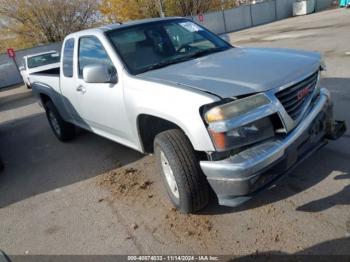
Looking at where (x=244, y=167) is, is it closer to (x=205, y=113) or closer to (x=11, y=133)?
(x=205, y=113)

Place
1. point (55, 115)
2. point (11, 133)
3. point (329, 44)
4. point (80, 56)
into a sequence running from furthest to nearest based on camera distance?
1. point (329, 44)
2. point (11, 133)
3. point (55, 115)
4. point (80, 56)

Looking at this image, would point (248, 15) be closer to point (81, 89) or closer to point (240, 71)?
point (81, 89)

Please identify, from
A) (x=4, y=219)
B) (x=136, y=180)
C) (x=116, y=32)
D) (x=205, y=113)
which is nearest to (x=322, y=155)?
(x=205, y=113)

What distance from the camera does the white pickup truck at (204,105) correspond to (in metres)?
2.68

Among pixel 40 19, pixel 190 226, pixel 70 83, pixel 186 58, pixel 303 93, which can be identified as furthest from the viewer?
pixel 40 19

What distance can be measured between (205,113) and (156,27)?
1.99 m

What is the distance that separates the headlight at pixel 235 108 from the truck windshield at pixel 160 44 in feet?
4.22

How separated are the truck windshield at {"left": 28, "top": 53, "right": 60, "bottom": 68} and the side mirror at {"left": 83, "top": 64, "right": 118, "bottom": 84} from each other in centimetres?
1164

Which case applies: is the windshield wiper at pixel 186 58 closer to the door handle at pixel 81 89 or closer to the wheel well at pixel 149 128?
the wheel well at pixel 149 128

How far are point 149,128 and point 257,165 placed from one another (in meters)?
1.43

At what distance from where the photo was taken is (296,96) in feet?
9.75

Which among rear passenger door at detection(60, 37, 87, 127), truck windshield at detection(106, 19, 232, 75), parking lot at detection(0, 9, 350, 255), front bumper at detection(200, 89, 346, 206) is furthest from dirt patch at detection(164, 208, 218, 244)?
rear passenger door at detection(60, 37, 87, 127)

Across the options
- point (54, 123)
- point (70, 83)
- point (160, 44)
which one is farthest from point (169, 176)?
point (54, 123)

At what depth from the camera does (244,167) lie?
2609 millimetres
